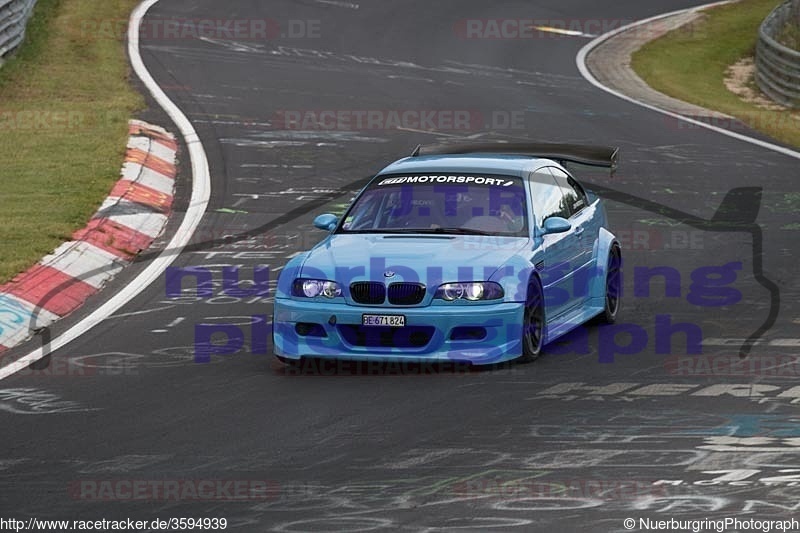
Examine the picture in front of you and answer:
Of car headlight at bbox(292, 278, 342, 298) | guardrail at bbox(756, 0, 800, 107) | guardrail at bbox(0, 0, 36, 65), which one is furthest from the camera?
guardrail at bbox(756, 0, 800, 107)

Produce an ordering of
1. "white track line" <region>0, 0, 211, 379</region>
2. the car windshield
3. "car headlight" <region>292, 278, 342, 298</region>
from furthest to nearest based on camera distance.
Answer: "white track line" <region>0, 0, 211, 379</region>, the car windshield, "car headlight" <region>292, 278, 342, 298</region>

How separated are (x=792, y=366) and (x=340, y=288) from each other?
3133 mm

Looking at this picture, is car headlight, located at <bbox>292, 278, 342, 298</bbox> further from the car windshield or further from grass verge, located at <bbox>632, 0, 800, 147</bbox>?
grass verge, located at <bbox>632, 0, 800, 147</bbox>

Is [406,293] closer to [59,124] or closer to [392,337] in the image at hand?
[392,337]

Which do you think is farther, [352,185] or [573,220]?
[352,185]

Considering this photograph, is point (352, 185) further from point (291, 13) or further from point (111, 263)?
point (291, 13)

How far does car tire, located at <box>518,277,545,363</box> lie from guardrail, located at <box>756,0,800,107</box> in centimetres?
1998

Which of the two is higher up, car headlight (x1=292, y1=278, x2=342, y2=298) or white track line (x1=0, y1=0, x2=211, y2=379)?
car headlight (x1=292, y1=278, x2=342, y2=298)

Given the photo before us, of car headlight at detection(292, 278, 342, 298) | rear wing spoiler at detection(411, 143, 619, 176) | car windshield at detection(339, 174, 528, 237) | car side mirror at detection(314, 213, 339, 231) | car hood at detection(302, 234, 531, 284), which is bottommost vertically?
car headlight at detection(292, 278, 342, 298)

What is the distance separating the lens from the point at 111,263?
14.6m

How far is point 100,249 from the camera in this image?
14.9 meters

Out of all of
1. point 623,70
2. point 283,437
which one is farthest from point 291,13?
point 283,437

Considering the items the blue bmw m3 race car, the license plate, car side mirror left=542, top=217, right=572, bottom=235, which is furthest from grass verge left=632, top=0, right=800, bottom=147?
the license plate

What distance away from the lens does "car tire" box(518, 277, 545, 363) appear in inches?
423
